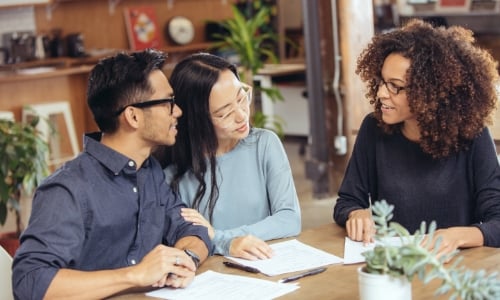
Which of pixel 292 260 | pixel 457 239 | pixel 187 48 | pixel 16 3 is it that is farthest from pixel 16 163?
pixel 187 48

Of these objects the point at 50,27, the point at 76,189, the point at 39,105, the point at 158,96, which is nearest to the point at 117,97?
the point at 158,96

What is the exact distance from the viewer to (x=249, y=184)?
104 inches

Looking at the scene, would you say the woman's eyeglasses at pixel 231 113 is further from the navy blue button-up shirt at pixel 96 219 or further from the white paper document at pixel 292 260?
the white paper document at pixel 292 260

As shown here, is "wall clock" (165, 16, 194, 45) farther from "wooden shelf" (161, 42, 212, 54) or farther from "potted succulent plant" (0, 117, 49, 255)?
"potted succulent plant" (0, 117, 49, 255)

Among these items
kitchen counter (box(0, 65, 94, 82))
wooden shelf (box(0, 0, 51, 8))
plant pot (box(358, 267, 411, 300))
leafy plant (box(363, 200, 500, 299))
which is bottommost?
plant pot (box(358, 267, 411, 300))

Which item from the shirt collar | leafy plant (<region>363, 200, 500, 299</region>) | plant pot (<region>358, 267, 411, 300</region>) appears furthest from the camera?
the shirt collar

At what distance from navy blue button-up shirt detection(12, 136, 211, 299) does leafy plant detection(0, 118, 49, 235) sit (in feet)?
5.90

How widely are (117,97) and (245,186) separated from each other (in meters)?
0.54

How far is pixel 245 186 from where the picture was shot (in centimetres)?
265

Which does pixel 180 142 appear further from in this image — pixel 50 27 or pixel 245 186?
pixel 50 27

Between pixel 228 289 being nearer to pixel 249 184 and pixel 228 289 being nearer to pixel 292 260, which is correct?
pixel 292 260

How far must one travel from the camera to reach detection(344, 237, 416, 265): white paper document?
2.12m

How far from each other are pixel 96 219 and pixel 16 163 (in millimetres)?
2010

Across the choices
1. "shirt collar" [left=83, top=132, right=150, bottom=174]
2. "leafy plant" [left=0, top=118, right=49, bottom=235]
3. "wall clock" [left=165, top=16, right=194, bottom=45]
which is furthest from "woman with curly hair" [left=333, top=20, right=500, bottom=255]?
"wall clock" [left=165, top=16, right=194, bottom=45]
